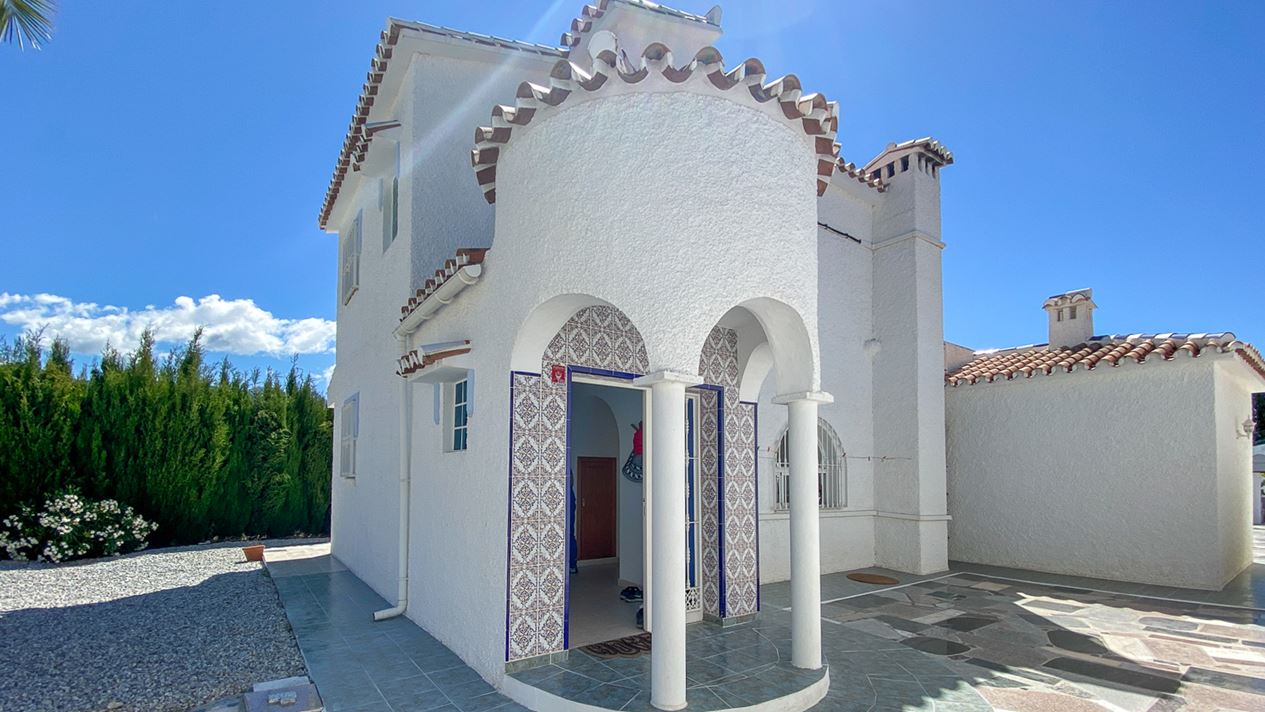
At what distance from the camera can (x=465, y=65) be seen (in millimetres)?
11078

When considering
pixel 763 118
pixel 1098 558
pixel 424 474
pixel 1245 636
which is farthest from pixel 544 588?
pixel 1098 558

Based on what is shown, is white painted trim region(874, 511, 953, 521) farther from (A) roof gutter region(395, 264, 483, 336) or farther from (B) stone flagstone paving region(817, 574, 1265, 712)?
(A) roof gutter region(395, 264, 483, 336)

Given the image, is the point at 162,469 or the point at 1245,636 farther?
the point at 162,469

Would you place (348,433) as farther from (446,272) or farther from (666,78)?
(666,78)

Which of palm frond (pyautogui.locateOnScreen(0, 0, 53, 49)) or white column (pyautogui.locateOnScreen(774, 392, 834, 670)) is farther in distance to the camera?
palm frond (pyautogui.locateOnScreen(0, 0, 53, 49))

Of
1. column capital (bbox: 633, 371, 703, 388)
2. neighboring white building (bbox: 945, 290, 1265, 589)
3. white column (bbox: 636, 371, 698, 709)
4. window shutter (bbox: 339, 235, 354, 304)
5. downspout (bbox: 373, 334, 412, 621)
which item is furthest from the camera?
window shutter (bbox: 339, 235, 354, 304)

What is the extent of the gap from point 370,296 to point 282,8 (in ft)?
16.0

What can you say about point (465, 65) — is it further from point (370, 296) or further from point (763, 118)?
point (763, 118)

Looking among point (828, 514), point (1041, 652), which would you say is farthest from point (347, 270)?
point (1041, 652)

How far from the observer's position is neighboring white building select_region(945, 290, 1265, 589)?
466 inches

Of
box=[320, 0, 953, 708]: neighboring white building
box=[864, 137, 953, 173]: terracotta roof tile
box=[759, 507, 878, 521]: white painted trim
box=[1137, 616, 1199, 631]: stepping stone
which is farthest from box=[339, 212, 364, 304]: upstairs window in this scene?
box=[1137, 616, 1199, 631]: stepping stone

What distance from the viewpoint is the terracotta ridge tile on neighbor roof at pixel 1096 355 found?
1159cm

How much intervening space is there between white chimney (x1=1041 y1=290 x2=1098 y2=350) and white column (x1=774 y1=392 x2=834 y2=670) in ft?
38.4

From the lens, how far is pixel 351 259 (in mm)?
15141
